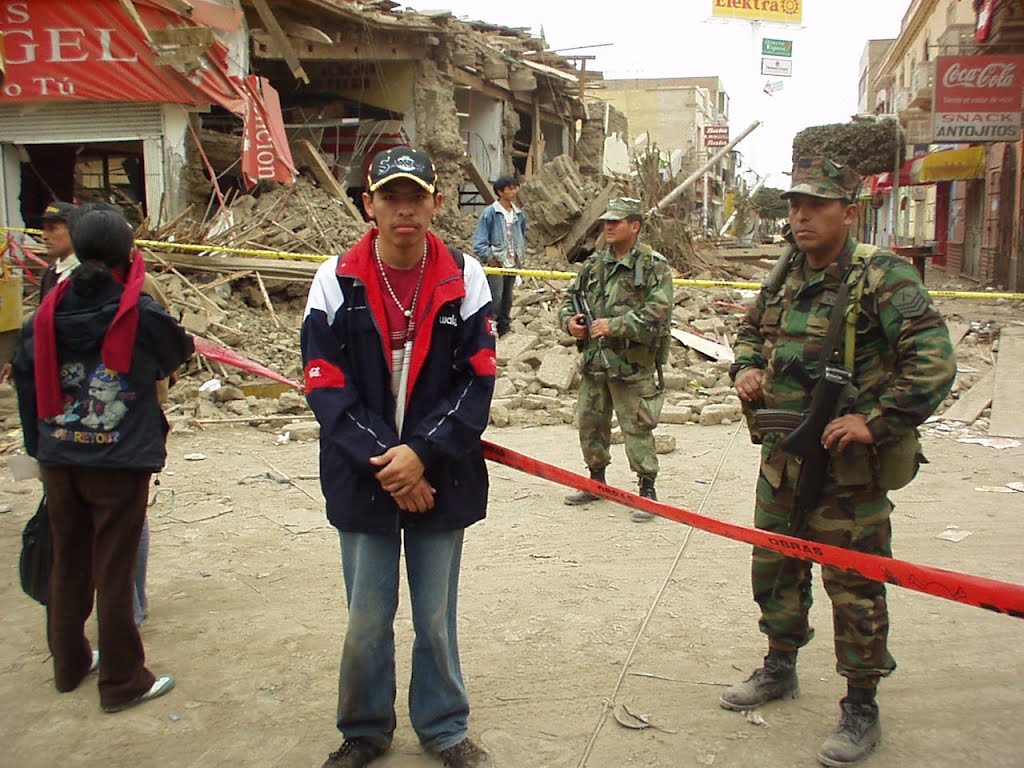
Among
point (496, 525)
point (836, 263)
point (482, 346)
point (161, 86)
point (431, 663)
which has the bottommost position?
point (496, 525)

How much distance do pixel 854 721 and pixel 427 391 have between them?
5.89ft

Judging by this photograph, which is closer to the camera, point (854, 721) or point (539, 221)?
point (854, 721)

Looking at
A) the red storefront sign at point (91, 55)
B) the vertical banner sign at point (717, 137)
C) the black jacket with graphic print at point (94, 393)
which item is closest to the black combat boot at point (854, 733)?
the black jacket with graphic print at point (94, 393)

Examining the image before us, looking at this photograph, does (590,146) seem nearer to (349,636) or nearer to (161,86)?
(161,86)

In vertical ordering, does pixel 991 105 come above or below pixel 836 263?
above

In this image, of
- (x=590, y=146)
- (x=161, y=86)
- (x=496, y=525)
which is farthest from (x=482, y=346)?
(x=590, y=146)

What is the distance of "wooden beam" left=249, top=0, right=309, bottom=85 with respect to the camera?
1299cm

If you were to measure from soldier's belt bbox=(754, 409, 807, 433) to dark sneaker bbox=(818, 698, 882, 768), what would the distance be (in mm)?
947

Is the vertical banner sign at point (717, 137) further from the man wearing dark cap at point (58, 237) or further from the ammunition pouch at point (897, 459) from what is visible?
the ammunition pouch at point (897, 459)

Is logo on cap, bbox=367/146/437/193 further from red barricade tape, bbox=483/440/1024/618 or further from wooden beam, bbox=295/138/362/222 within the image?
wooden beam, bbox=295/138/362/222

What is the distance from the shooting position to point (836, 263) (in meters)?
3.12

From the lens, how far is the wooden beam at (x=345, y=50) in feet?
45.3

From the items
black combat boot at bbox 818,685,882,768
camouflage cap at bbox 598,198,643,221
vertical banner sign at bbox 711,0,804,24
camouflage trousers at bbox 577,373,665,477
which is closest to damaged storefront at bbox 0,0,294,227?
camouflage cap at bbox 598,198,643,221

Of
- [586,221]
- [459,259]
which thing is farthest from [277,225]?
[459,259]
